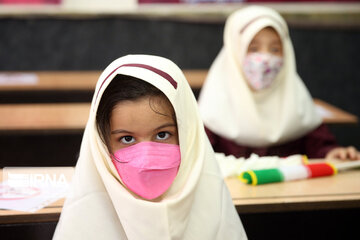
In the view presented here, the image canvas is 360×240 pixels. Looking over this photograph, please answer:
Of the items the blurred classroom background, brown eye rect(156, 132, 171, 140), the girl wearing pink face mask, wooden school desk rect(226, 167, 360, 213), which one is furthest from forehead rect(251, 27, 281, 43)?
the blurred classroom background

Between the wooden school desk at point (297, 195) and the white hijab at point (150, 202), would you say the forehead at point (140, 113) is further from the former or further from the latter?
the wooden school desk at point (297, 195)

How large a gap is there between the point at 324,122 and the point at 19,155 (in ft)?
5.36

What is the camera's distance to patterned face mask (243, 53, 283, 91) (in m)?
2.25

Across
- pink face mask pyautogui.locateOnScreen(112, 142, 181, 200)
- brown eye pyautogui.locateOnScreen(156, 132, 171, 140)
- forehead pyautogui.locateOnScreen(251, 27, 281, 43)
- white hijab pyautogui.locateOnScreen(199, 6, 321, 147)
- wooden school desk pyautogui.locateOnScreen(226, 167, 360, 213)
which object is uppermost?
forehead pyautogui.locateOnScreen(251, 27, 281, 43)

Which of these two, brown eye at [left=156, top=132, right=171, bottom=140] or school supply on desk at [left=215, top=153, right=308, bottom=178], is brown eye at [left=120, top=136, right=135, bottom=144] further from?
school supply on desk at [left=215, top=153, right=308, bottom=178]

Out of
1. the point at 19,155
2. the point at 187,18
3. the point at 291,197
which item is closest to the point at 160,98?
the point at 291,197

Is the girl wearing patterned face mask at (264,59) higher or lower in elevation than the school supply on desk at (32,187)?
higher

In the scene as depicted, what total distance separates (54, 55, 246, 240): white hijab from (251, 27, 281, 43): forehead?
107cm

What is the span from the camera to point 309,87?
4.96 meters

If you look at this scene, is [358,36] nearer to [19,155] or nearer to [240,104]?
[240,104]

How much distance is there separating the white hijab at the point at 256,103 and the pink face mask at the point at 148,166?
113cm

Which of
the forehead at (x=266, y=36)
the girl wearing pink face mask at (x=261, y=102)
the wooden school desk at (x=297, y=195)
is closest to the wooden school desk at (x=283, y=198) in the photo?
the wooden school desk at (x=297, y=195)

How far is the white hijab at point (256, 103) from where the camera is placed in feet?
7.73

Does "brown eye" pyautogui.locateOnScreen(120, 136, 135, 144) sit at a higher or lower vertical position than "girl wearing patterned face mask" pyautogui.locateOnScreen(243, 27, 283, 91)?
lower
